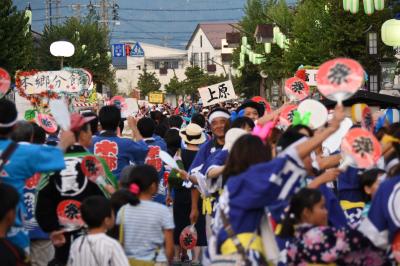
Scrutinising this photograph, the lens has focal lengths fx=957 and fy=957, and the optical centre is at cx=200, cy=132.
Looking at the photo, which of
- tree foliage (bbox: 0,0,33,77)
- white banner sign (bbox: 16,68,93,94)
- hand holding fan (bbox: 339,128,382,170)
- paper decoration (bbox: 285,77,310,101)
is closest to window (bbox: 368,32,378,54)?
white banner sign (bbox: 16,68,93,94)

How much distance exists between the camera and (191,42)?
480ft

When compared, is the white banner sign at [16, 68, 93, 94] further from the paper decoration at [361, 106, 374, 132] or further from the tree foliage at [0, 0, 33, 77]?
the tree foliage at [0, 0, 33, 77]

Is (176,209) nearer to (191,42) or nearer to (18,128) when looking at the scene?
(18,128)

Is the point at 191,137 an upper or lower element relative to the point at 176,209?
upper

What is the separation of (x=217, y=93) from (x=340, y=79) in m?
11.4

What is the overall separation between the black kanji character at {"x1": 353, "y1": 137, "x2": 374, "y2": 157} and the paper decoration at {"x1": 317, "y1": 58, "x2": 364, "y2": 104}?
503 mm

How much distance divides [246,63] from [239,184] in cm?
6417

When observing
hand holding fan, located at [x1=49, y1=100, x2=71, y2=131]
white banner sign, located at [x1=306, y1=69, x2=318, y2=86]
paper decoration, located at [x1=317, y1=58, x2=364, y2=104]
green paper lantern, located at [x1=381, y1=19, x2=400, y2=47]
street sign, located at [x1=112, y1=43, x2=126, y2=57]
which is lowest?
hand holding fan, located at [x1=49, y1=100, x2=71, y2=131]

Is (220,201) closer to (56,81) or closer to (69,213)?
(69,213)

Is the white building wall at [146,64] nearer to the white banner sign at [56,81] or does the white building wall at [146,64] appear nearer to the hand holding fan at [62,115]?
the white banner sign at [56,81]

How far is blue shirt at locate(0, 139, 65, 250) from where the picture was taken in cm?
702

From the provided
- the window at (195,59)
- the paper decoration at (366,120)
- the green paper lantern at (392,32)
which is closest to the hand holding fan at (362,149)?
the paper decoration at (366,120)

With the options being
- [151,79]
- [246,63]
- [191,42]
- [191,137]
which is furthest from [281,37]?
Result: [191,42]

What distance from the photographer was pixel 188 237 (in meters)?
12.1
